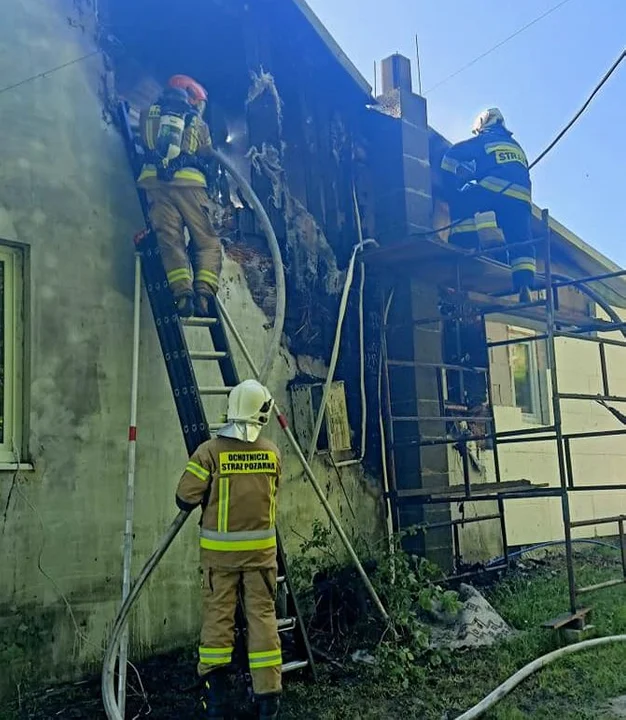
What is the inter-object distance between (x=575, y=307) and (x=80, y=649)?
26.9 ft

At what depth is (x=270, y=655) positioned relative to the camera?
3775 mm

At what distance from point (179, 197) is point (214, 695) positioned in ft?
9.39

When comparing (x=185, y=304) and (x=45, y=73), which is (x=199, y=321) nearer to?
(x=185, y=304)

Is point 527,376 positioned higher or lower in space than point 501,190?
lower

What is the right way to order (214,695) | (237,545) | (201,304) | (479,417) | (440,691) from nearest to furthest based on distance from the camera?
1. (214,695)
2. (237,545)
3. (440,691)
4. (201,304)
5. (479,417)

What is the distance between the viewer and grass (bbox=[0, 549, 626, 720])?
4.07 meters

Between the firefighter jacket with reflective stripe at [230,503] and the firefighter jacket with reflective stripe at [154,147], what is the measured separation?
1.77m

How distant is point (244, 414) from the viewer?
13.0 ft

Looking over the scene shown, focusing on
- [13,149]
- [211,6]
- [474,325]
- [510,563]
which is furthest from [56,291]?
[510,563]

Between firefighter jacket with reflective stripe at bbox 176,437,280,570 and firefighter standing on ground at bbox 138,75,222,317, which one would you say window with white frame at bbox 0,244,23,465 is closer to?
firefighter standing on ground at bbox 138,75,222,317

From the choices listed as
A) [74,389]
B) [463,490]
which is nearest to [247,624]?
[74,389]

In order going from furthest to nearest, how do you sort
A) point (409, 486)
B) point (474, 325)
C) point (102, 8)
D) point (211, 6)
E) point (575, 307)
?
point (575, 307) → point (474, 325) → point (409, 486) → point (211, 6) → point (102, 8)

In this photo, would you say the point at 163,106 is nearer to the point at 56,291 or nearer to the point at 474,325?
the point at 56,291

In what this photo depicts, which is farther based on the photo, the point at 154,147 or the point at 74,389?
the point at 154,147
